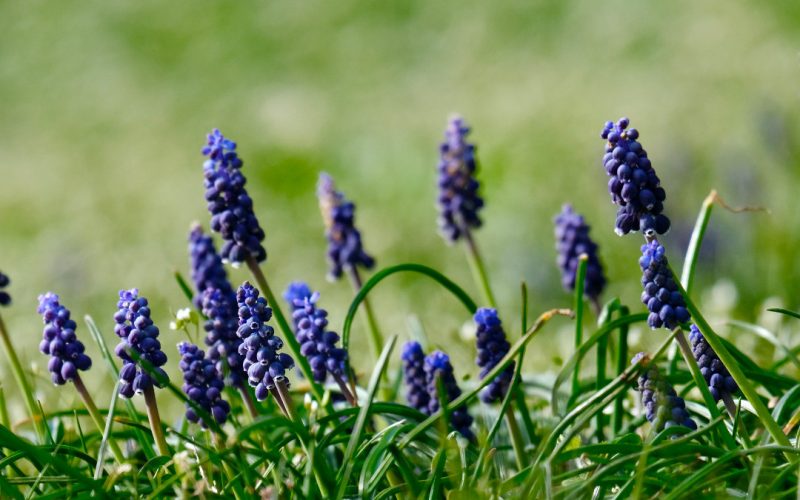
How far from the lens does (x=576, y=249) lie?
4.67 meters

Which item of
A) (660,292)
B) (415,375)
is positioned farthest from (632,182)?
(415,375)

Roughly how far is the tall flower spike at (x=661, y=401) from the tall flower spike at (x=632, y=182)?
39 cm

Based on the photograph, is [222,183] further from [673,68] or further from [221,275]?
[673,68]

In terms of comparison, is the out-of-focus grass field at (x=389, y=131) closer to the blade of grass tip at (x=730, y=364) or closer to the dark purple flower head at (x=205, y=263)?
the dark purple flower head at (x=205, y=263)

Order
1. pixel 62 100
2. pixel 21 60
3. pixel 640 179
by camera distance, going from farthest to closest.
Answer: pixel 21 60
pixel 62 100
pixel 640 179

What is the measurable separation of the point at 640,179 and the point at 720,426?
2.58ft

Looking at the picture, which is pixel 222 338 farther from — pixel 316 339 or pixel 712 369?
pixel 712 369

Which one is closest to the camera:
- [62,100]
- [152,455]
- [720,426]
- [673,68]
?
[720,426]

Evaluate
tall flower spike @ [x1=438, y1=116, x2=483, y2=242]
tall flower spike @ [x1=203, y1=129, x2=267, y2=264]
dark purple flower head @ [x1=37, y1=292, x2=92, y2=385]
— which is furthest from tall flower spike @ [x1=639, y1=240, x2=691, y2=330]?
tall flower spike @ [x1=438, y1=116, x2=483, y2=242]

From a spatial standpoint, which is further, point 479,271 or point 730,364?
point 479,271

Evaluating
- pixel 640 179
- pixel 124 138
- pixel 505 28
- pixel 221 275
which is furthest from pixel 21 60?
pixel 640 179

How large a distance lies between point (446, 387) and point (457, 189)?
154 cm

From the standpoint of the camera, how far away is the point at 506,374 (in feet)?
12.3

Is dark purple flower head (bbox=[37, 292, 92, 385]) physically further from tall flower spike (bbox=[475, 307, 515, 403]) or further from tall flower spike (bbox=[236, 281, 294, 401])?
tall flower spike (bbox=[475, 307, 515, 403])
